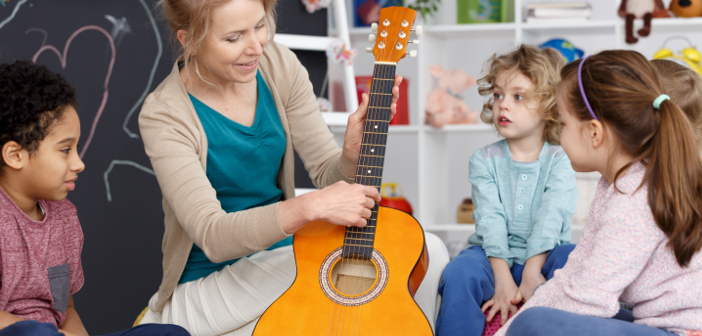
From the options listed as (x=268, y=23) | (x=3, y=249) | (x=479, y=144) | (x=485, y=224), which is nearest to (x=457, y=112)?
(x=479, y=144)

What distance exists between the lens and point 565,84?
45.8 inches

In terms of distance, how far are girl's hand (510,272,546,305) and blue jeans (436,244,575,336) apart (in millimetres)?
26

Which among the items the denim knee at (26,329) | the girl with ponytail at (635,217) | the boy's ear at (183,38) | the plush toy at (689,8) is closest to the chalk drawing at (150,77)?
the boy's ear at (183,38)

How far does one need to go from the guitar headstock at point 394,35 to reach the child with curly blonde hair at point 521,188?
1.18ft

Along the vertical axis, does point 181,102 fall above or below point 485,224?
above

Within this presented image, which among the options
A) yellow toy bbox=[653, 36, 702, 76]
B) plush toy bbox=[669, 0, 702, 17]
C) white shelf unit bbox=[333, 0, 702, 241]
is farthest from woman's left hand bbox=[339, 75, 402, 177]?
plush toy bbox=[669, 0, 702, 17]

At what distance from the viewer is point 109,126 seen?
1906mm

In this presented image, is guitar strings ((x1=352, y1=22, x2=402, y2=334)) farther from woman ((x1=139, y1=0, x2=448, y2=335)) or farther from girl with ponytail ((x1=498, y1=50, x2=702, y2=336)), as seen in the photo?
girl with ponytail ((x1=498, y1=50, x2=702, y2=336))

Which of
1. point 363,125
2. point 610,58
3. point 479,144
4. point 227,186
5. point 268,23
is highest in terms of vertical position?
point 268,23

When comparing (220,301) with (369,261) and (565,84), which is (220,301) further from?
(565,84)

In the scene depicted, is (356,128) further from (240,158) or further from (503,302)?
(503,302)

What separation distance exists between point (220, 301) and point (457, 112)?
1978 mm

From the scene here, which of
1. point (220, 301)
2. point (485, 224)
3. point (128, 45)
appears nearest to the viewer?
point (220, 301)

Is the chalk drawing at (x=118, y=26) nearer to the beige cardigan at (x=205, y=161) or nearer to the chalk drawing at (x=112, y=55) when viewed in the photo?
the chalk drawing at (x=112, y=55)
